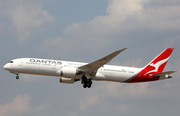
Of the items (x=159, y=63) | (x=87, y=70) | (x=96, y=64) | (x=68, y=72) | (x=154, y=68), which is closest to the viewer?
(x=68, y=72)

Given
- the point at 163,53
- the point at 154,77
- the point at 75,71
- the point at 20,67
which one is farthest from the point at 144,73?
the point at 20,67

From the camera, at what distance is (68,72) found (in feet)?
166

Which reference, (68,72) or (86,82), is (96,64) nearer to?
(86,82)

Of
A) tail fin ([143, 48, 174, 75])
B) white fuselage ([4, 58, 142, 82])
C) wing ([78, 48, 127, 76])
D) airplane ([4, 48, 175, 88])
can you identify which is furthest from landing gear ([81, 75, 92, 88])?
tail fin ([143, 48, 174, 75])

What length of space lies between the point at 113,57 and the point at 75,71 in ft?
21.6

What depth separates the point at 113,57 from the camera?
49.2m

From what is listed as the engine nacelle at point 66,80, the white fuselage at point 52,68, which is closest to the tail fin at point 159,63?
the white fuselage at point 52,68

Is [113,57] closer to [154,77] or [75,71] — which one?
[75,71]

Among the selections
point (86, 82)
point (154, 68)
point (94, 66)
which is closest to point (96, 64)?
point (94, 66)

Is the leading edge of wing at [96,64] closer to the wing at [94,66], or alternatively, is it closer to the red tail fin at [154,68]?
the wing at [94,66]

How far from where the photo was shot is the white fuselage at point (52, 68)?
50.7m

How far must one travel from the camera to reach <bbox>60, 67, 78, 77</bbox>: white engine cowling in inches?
1989

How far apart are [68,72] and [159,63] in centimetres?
1767

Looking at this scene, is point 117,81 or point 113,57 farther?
point 117,81
